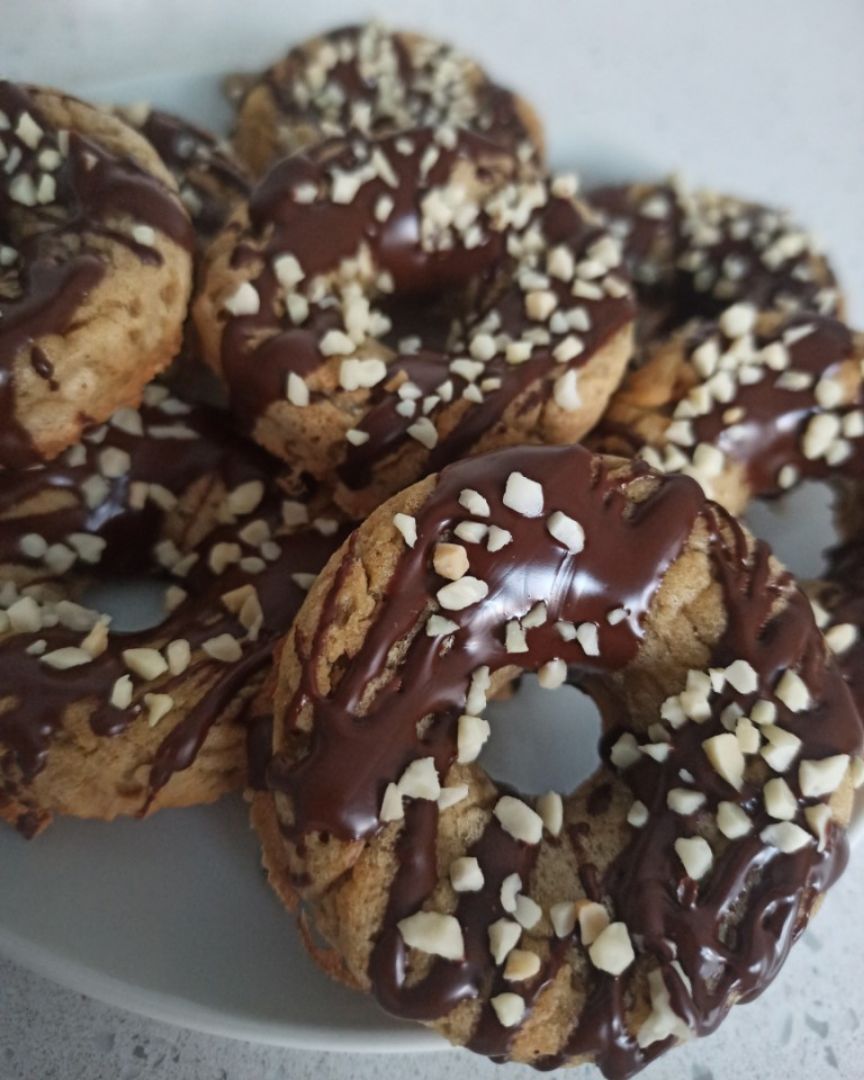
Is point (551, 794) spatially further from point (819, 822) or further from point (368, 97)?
point (368, 97)

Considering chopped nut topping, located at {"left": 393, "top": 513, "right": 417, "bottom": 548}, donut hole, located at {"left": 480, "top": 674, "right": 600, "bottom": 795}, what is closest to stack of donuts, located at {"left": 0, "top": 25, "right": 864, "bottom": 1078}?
chopped nut topping, located at {"left": 393, "top": 513, "right": 417, "bottom": 548}

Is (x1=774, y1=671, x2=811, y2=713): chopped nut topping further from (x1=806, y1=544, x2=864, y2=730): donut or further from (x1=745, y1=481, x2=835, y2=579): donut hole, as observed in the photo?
(x1=745, y1=481, x2=835, y2=579): donut hole

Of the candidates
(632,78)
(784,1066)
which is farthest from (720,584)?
(632,78)

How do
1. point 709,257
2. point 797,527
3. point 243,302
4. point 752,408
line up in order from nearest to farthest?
point 243,302 < point 752,408 < point 797,527 < point 709,257

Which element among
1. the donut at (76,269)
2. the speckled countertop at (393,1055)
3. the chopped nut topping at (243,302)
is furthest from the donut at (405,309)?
the speckled countertop at (393,1055)

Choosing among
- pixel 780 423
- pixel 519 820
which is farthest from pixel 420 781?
pixel 780 423

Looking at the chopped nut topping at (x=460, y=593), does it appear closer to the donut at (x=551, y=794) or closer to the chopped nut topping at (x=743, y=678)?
the donut at (x=551, y=794)

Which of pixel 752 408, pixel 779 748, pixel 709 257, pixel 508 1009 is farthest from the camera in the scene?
pixel 709 257
